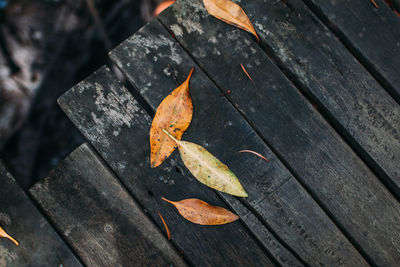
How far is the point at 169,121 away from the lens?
1.02 meters

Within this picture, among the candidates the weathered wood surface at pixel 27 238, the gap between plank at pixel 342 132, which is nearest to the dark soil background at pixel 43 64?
the weathered wood surface at pixel 27 238

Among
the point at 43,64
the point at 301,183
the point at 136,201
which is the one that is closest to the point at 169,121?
the point at 136,201

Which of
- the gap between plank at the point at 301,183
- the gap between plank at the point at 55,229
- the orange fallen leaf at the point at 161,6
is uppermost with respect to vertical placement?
the orange fallen leaf at the point at 161,6

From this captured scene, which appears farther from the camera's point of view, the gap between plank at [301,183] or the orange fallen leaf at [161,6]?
the orange fallen leaf at [161,6]

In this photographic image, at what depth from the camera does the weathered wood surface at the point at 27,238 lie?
98 cm

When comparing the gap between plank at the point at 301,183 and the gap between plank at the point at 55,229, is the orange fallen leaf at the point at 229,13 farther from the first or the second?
the gap between plank at the point at 55,229

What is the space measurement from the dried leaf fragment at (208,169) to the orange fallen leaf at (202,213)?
8 cm

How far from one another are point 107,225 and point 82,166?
0.24 metres

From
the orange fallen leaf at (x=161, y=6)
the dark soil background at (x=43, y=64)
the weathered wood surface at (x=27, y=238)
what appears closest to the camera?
the weathered wood surface at (x=27, y=238)

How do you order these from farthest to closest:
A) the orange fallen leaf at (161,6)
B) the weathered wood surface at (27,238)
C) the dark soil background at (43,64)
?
the orange fallen leaf at (161,6), the dark soil background at (43,64), the weathered wood surface at (27,238)

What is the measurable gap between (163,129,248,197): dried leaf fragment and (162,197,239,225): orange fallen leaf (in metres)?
0.08

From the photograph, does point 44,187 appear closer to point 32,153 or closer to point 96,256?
point 96,256

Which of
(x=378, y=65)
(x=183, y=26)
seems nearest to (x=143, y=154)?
(x=183, y=26)

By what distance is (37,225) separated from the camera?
0.99m
